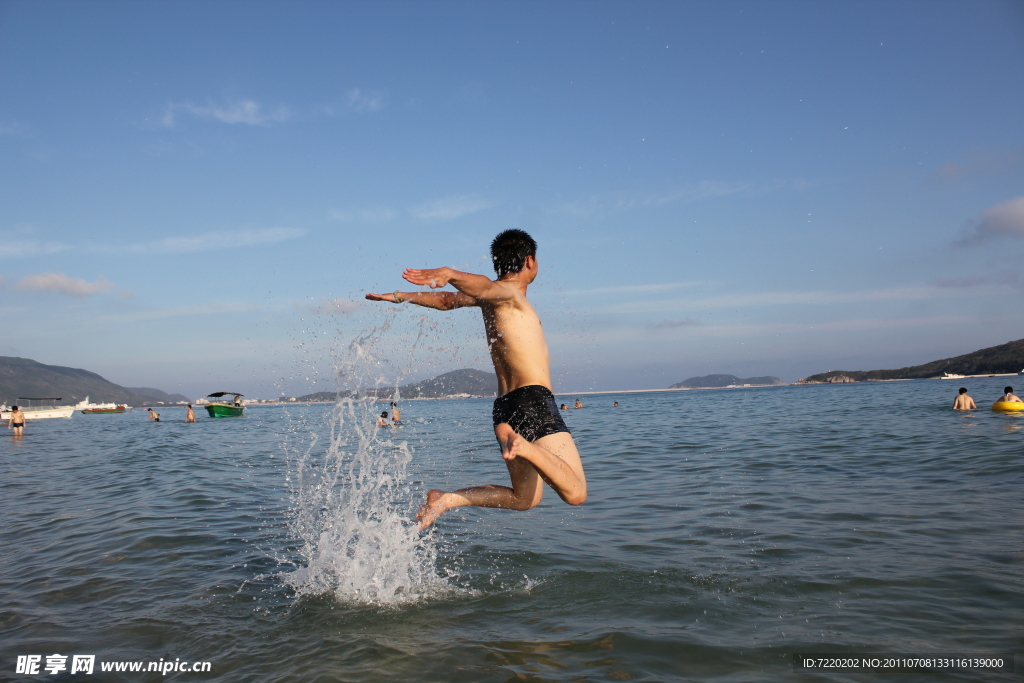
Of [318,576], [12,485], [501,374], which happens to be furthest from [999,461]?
[12,485]

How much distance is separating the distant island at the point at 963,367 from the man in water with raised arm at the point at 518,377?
155030 mm

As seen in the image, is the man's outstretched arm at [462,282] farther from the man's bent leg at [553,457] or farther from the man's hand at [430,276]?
the man's bent leg at [553,457]

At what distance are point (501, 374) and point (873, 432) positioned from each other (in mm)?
16569

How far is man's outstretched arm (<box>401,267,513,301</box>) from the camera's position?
4344mm

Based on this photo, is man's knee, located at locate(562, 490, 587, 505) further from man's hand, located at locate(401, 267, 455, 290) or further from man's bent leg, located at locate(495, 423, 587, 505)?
man's hand, located at locate(401, 267, 455, 290)

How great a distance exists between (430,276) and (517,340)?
3.38ft

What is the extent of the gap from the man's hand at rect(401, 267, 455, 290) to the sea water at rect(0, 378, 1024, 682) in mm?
2534

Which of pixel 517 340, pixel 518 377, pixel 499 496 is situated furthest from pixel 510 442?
pixel 499 496

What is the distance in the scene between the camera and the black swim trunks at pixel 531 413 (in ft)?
16.2

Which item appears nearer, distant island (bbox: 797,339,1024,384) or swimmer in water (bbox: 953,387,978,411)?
swimmer in water (bbox: 953,387,978,411)

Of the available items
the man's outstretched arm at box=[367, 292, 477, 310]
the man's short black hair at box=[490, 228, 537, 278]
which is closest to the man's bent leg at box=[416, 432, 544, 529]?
the man's outstretched arm at box=[367, 292, 477, 310]

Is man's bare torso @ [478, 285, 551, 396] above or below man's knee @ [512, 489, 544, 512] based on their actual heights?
above

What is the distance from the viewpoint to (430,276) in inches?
171

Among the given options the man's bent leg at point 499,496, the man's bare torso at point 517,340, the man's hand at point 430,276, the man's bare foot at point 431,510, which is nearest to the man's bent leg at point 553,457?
the man's bent leg at point 499,496
